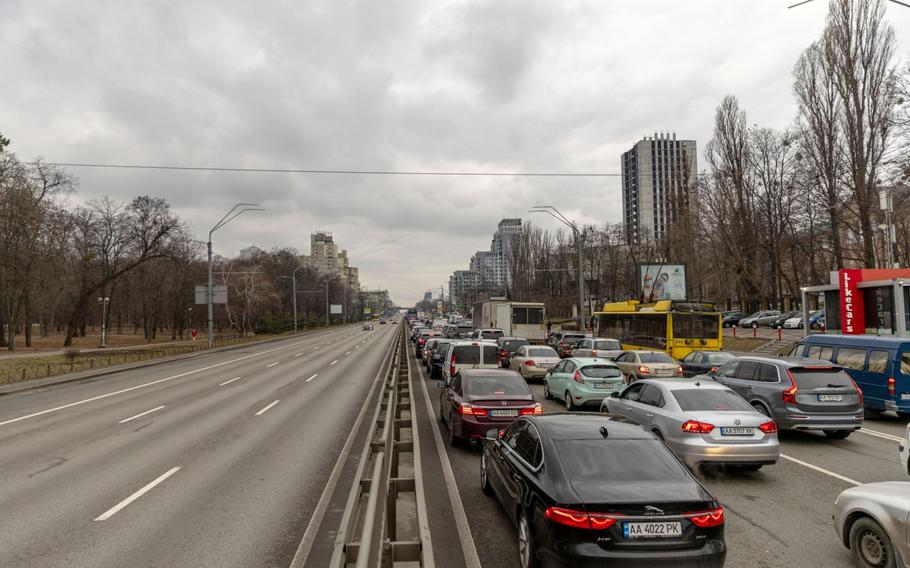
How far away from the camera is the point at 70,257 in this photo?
51.9 meters

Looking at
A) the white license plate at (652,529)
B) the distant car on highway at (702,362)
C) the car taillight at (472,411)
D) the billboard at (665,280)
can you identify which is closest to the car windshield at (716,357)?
the distant car on highway at (702,362)

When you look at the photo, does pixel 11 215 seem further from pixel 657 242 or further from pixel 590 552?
pixel 657 242

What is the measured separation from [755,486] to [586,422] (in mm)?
3868

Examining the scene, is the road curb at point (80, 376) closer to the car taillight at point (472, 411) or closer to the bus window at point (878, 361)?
the car taillight at point (472, 411)

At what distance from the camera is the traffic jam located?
439 centimetres

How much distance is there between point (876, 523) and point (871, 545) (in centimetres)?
29

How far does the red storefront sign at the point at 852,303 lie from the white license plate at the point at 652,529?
19882mm

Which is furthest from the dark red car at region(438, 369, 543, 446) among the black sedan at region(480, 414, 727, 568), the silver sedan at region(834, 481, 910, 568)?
the silver sedan at region(834, 481, 910, 568)

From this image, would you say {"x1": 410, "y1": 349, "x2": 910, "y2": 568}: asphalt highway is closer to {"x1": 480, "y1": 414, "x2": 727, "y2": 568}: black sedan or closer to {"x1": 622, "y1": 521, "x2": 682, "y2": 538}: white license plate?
{"x1": 480, "y1": 414, "x2": 727, "y2": 568}: black sedan

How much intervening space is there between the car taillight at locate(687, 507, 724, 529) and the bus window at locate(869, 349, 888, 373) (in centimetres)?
1095

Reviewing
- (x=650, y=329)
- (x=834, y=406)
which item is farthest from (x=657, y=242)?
(x=834, y=406)

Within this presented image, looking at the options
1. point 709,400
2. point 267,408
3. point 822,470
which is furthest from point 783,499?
point 267,408

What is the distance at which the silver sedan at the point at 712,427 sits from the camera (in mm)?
7816

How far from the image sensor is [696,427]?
7.95 m
